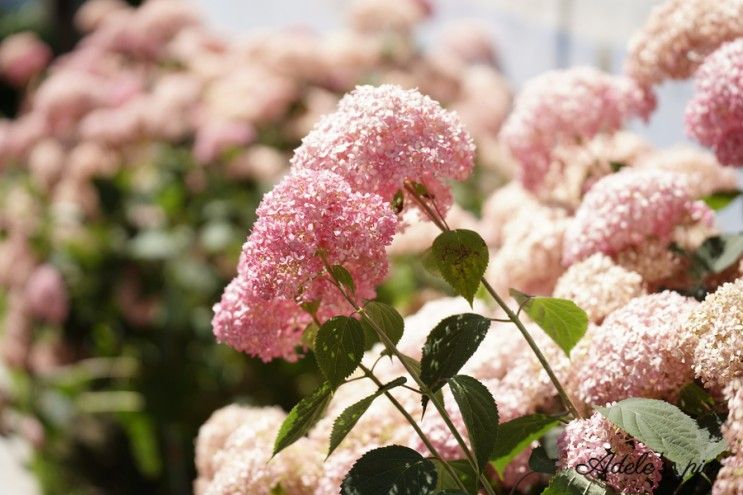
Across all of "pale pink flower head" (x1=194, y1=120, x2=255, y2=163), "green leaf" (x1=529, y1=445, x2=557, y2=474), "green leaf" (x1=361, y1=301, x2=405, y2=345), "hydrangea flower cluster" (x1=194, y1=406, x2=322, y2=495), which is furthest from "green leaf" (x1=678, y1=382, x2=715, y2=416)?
"pale pink flower head" (x1=194, y1=120, x2=255, y2=163)

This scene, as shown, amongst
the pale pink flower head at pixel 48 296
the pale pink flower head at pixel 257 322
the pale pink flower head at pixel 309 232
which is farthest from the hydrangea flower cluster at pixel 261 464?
the pale pink flower head at pixel 48 296

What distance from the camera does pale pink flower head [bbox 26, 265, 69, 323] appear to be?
2.95m

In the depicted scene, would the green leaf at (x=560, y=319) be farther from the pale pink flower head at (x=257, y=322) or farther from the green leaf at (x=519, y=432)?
the pale pink flower head at (x=257, y=322)

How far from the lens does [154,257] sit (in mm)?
2836

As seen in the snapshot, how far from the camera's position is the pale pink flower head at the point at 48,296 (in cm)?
295

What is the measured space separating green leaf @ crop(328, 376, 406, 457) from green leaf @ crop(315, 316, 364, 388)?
1.0 inches

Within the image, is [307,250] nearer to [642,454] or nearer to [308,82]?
[642,454]

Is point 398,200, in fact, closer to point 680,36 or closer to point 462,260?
point 462,260

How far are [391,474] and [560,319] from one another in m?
0.19

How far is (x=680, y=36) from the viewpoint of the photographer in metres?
1.10

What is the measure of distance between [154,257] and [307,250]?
2193 mm

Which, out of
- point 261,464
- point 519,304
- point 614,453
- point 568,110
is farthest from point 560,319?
point 568,110

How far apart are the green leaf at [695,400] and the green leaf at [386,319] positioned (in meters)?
0.21

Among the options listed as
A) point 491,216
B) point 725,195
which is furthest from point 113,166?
point 725,195
